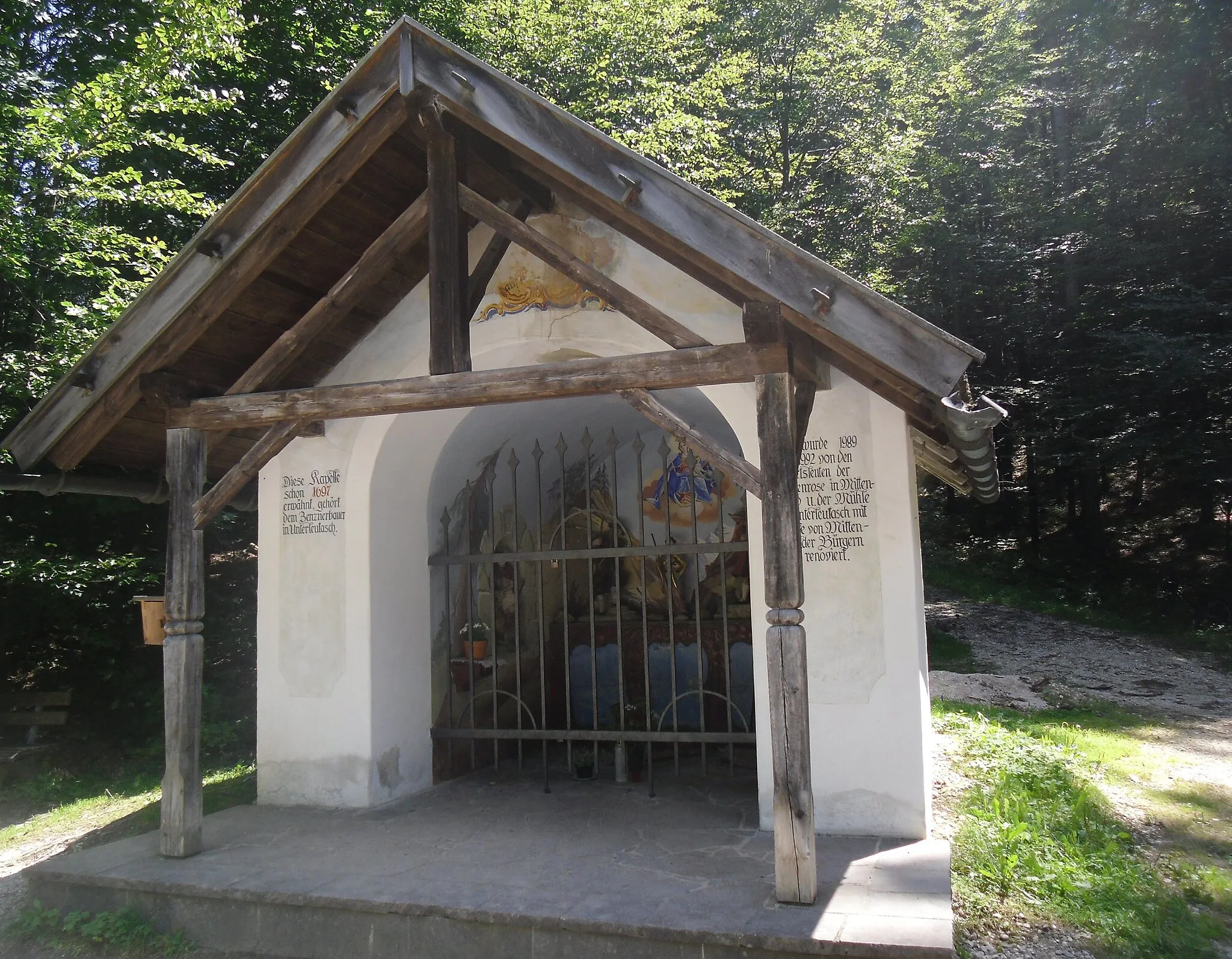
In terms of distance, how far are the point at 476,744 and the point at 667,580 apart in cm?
188

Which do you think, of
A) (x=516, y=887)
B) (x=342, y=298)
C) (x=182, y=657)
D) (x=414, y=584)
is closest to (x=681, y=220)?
(x=342, y=298)

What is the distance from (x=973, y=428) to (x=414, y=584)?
3772 millimetres

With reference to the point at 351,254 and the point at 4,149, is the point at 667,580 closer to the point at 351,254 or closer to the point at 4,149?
the point at 351,254

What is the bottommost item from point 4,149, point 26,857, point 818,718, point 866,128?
point 26,857

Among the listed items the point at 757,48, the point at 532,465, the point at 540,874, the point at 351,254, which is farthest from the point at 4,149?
the point at 757,48

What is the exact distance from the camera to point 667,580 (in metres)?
6.82

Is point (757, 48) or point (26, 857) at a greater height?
point (757, 48)

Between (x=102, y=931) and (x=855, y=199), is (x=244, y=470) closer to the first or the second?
(x=102, y=931)

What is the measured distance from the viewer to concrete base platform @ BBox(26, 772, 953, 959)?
11.9 ft

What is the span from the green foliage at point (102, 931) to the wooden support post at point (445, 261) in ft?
9.20

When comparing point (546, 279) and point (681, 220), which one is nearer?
point (681, 220)

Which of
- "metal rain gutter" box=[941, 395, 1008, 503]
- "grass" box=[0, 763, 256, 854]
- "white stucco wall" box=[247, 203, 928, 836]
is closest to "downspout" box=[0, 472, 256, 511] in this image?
"white stucco wall" box=[247, 203, 928, 836]

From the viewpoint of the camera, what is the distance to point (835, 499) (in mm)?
5031

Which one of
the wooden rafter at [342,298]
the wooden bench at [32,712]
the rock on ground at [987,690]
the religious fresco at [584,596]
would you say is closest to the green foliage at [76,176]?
the wooden bench at [32,712]
